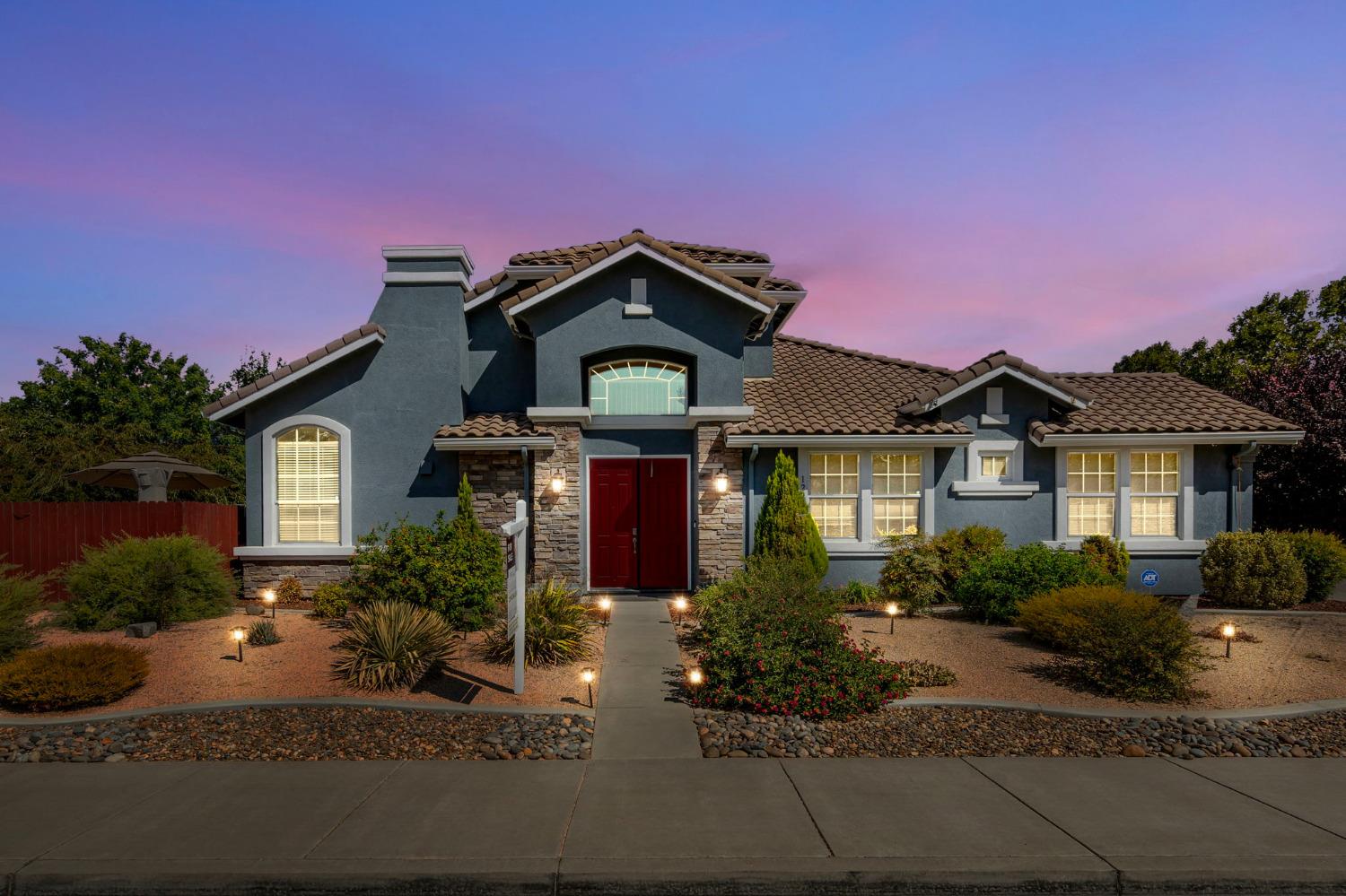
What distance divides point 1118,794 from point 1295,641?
24.2 feet

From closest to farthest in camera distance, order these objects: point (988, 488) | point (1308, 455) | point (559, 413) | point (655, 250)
→ point (559, 413) → point (655, 250) → point (988, 488) → point (1308, 455)

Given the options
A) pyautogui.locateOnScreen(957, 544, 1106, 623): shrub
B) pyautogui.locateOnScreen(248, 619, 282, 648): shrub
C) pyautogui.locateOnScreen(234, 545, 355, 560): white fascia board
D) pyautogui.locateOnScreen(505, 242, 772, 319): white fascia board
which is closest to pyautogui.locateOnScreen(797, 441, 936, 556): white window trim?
pyautogui.locateOnScreen(957, 544, 1106, 623): shrub

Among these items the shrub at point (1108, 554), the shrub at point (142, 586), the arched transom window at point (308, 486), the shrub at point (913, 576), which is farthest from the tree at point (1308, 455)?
the shrub at point (142, 586)

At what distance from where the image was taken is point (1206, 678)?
8938 millimetres

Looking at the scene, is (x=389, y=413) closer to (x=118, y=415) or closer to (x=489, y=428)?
(x=489, y=428)

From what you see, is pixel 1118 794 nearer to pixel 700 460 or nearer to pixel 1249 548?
pixel 700 460

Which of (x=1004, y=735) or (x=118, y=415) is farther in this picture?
(x=118, y=415)

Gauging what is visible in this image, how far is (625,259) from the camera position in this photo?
14156 mm

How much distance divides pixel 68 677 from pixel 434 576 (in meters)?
3.95

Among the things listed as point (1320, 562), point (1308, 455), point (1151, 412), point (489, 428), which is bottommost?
point (1320, 562)

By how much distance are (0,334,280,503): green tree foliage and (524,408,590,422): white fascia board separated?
Answer: 21579mm

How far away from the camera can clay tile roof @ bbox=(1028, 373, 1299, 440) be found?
14.7 meters

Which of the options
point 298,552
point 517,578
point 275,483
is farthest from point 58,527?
point 517,578

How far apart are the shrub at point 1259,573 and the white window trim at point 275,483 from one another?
50.7ft
